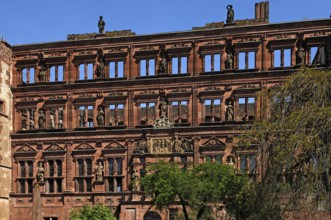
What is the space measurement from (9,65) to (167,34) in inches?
585

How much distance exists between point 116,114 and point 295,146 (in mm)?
25728

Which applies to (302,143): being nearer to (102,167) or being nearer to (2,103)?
(102,167)

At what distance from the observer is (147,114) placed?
47938 mm

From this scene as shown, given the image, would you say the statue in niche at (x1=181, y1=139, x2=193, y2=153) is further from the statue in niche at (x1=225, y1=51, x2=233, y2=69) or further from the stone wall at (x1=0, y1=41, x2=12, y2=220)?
the stone wall at (x1=0, y1=41, x2=12, y2=220)

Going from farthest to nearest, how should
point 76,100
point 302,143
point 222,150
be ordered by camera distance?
point 76,100
point 222,150
point 302,143

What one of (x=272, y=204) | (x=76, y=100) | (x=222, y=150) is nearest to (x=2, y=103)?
(x=76, y=100)

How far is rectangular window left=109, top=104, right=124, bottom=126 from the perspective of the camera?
1892 inches

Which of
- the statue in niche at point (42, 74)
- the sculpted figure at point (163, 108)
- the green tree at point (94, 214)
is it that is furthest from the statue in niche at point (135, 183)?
the statue in niche at point (42, 74)

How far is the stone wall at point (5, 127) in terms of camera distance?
4878 centimetres

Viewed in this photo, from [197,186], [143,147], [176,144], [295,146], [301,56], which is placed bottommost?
[197,186]

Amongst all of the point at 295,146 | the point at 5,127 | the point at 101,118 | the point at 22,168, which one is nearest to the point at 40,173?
the point at 22,168

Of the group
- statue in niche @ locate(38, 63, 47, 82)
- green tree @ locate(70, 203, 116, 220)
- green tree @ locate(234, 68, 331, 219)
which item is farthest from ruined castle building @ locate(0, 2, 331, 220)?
green tree @ locate(234, 68, 331, 219)

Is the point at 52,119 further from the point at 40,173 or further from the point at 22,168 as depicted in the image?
the point at 22,168

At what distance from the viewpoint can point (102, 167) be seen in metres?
47.6
